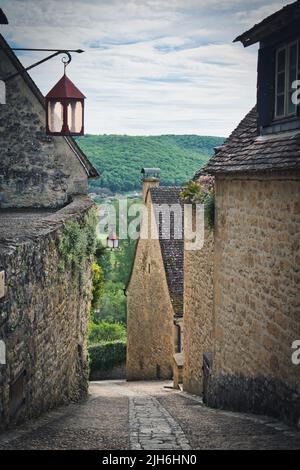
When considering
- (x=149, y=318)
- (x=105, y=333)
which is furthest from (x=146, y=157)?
(x=149, y=318)

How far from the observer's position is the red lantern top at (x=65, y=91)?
13.5 m

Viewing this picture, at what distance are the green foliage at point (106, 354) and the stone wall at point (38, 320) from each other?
17.6 metres

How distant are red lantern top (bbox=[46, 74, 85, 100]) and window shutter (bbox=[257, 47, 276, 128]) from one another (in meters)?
4.68

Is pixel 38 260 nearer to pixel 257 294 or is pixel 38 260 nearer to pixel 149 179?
pixel 257 294

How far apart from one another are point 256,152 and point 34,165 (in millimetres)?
8224

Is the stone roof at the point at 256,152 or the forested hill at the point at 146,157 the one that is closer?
the stone roof at the point at 256,152

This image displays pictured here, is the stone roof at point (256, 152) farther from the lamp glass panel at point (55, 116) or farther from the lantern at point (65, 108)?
the lamp glass panel at point (55, 116)

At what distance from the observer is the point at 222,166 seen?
1103 centimetres

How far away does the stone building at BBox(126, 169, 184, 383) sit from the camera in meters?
22.1

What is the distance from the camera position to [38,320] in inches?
355

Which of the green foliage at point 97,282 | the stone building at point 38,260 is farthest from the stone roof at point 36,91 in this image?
the green foliage at point 97,282
